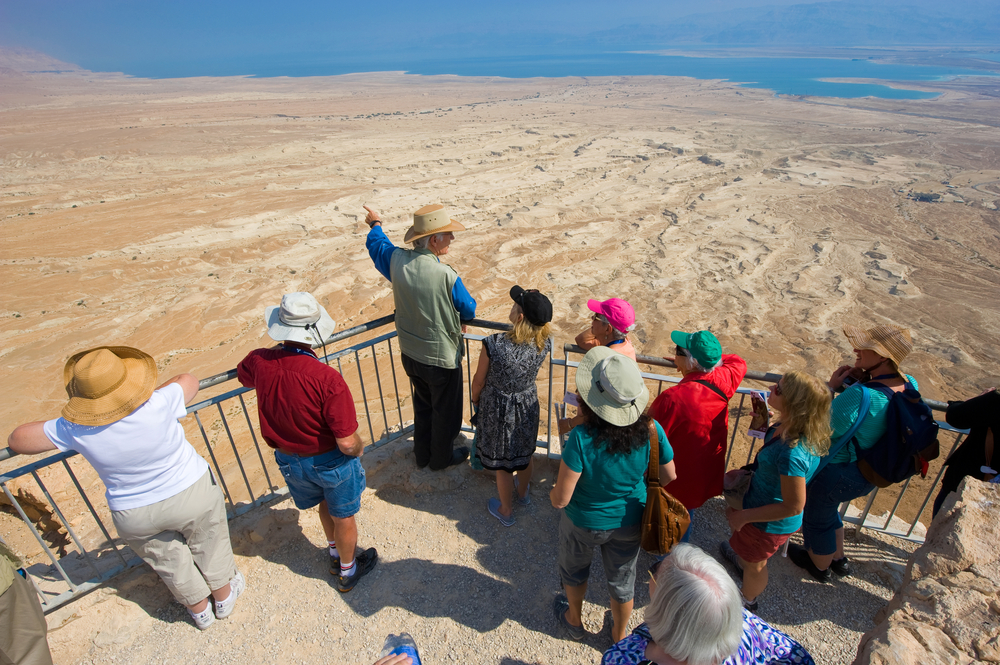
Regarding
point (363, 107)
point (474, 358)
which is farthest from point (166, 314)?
point (363, 107)

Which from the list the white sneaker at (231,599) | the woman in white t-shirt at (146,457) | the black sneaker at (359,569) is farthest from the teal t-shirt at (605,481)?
the white sneaker at (231,599)

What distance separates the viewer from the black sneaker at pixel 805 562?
11.1ft

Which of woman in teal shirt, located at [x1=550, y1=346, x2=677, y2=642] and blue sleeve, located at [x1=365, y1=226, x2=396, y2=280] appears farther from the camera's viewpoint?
blue sleeve, located at [x1=365, y1=226, x2=396, y2=280]

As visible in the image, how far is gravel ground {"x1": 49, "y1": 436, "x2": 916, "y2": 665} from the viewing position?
2984 millimetres

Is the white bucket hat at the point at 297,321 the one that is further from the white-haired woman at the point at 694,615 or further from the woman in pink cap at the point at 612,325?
the white-haired woman at the point at 694,615

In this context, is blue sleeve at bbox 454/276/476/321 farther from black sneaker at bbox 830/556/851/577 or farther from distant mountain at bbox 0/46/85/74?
distant mountain at bbox 0/46/85/74

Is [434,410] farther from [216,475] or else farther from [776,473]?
[216,475]

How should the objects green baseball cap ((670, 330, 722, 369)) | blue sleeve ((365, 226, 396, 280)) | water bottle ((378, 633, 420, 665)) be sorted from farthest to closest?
blue sleeve ((365, 226, 396, 280)), green baseball cap ((670, 330, 722, 369)), water bottle ((378, 633, 420, 665))

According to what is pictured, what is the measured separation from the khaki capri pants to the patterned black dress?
1.68 meters

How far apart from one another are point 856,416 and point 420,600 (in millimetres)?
2905

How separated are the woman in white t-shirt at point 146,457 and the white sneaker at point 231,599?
0.11 m

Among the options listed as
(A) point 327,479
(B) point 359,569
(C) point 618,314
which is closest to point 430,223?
(C) point 618,314

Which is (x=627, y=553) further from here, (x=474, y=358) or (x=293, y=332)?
(x=474, y=358)

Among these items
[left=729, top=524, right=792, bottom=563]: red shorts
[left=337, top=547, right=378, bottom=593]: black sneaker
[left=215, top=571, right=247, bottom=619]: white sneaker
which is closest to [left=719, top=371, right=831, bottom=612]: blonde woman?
[left=729, top=524, right=792, bottom=563]: red shorts
